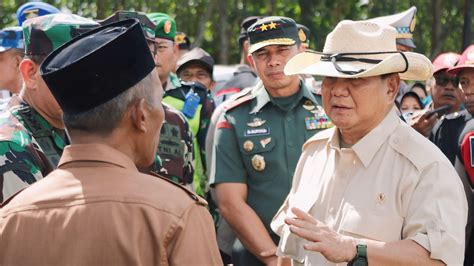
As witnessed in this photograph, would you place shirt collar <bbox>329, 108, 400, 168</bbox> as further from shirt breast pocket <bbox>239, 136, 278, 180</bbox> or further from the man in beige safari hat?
shirt breast pocket <bbox>239, 136, 278, 180</bbox>

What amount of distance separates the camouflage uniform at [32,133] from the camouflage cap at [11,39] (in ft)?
5.73

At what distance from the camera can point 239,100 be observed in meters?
5.55

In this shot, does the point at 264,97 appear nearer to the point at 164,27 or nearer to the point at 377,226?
the point at 164,27

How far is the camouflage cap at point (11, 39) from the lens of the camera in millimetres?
5340

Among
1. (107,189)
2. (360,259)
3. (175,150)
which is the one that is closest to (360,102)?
(360,259)

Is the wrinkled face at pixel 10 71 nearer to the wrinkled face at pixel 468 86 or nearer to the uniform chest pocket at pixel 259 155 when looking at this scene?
the uniform chest pocket at pixel 259 155

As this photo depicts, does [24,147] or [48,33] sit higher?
[48,33]

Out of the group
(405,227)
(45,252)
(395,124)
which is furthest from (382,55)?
(45,252)

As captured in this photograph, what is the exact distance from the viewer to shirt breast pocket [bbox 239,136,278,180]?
5273mm

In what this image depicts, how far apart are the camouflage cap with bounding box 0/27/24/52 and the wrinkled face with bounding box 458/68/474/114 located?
9.48 feet

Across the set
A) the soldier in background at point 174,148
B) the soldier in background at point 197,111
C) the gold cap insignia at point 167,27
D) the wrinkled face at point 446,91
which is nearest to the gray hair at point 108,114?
the soldier in background at point 174,148

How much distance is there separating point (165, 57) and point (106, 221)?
161 inches

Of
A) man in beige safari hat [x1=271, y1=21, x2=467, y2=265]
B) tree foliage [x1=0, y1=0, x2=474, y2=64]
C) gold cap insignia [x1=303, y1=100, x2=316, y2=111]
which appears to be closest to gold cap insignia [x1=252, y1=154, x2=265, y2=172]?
gold cap insignia [x1=303, y1=100, x2=316, y2=111]

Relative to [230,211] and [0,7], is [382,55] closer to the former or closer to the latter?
[230,211]
